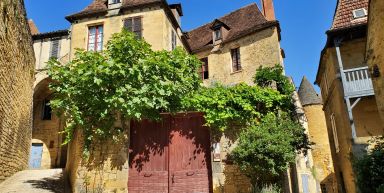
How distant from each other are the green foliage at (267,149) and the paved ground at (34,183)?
18.7 ft

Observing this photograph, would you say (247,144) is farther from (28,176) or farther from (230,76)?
(230,76)

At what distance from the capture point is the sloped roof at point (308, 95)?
71.5 feet

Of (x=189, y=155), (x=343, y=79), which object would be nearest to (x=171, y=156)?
(x=189, y=155)

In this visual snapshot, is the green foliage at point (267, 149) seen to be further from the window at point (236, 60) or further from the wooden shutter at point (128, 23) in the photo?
the wooden shutter at point (128, 23)

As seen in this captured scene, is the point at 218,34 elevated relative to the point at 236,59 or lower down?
elevated

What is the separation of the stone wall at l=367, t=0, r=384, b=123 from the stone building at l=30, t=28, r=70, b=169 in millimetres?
15065

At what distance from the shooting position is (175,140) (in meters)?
10.3

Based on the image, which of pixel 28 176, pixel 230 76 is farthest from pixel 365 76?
pixel 28 176

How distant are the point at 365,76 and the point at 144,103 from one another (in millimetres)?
7116

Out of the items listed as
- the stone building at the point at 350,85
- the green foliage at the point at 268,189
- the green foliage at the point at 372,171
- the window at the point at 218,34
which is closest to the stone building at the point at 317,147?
the window at the point at 218,34

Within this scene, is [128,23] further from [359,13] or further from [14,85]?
[359,13]

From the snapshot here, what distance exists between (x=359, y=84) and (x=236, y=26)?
10.0 m

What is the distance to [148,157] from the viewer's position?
10.2 meters

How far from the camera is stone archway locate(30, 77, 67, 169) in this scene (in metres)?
18.3
